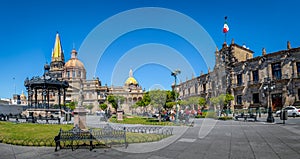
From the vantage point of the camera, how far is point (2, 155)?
7.46 meters

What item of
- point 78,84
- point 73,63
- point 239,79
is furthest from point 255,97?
point 73,63

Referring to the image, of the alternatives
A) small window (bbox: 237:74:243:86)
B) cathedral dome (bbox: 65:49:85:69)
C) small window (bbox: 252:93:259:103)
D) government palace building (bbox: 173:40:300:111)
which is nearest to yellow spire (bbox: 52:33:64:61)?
cathedral dome (bbox: 65:49:85:69)

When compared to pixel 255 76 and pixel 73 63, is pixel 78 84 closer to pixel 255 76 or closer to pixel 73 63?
pixel 73 63

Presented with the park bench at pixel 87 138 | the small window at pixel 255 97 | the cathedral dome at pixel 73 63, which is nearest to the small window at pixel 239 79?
the small window at pixel 255 97

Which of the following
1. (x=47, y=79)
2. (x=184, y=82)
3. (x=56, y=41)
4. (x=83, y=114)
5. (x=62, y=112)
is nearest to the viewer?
(x=83, y=114)

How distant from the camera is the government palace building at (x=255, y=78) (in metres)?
35.2

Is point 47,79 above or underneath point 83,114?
above

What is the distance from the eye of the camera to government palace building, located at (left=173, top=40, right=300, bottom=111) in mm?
35188

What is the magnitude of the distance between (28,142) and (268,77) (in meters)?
40.0

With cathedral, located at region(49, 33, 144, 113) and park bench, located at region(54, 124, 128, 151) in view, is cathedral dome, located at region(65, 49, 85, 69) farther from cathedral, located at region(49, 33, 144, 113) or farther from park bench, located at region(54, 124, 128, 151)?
park bench, located at region(54, 124, 128, 151)

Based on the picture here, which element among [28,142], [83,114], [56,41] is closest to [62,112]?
[83,114]

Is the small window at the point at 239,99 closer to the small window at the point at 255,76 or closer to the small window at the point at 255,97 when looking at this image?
the small window at the point at 255,97

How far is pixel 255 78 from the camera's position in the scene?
1657 inches

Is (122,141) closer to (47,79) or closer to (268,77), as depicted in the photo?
(47,79)
